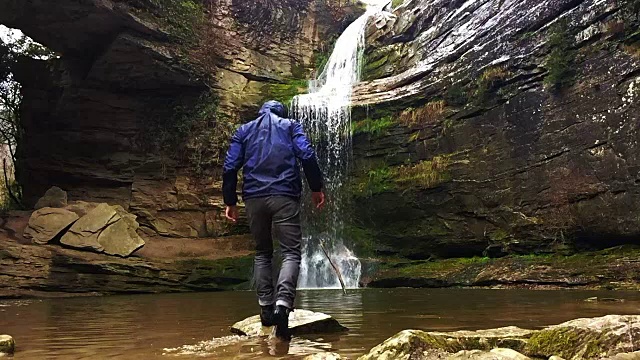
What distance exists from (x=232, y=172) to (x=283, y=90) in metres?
13.3

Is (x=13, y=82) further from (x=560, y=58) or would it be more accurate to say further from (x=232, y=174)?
(x=232, y=174)

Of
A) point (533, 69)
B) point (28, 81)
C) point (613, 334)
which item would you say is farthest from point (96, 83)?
point (613, 334)

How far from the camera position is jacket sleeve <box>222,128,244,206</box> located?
398 cm

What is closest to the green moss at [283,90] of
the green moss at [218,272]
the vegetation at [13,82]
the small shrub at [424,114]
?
the small shrub at [424,114]

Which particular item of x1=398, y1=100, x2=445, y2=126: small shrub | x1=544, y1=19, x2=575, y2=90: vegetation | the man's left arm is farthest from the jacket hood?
x1=398, y1=100, x2=445, y2=126: small shrub

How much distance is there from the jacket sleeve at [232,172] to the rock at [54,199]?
452 inches

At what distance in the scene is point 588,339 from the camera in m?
2.45

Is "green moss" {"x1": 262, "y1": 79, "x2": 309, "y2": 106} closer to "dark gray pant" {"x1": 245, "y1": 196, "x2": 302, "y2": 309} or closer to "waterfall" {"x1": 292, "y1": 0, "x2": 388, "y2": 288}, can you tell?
"waterfall" {"x1": 292, "y1": 0, "x2": 388, "y2": 288}

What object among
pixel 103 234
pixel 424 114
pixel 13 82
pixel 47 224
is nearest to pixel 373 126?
pixel 424 114

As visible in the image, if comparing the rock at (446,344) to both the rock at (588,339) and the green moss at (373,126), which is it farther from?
the green moss at (373,126)

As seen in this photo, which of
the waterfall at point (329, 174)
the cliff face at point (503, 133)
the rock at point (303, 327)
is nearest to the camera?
the rock at point (303, 327)

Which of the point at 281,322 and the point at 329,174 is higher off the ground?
the point at 329,174

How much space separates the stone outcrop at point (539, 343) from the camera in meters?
2.38

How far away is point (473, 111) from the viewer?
484 inches
